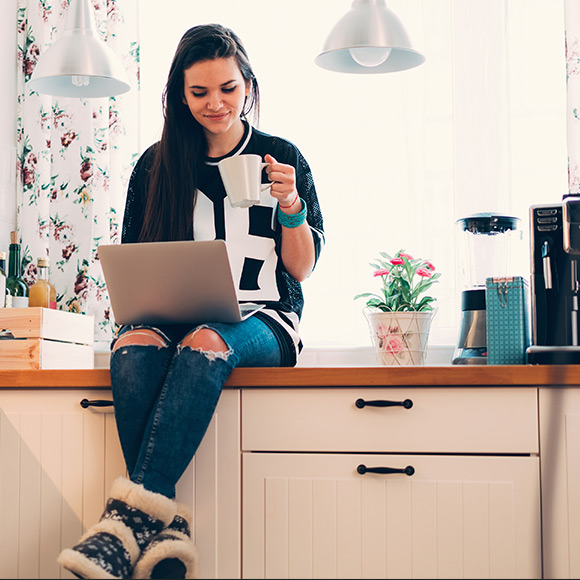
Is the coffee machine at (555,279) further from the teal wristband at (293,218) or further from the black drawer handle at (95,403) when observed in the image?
the black drawer handle at (95,403)

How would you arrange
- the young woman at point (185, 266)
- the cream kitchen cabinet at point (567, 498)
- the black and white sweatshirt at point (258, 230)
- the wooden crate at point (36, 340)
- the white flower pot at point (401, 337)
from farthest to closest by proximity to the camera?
the white flower pot at point (401, 337) → the wooden crate at point (36, 340) → the black and white sweatshirt at point (258, 230) → the cream kitchen cabinet at point (567, 498) → the young woman at point (185, 266)

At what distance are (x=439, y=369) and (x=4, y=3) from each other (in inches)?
78.9

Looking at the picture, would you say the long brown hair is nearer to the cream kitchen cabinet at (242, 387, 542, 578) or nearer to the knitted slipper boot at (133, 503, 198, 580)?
the cream kitchen cabinet at (242, 387, 542, 578)

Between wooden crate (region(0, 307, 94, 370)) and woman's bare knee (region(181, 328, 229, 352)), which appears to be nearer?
woman's bare knee (region(181, 328, 229, 352))

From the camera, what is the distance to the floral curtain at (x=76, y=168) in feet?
8.17

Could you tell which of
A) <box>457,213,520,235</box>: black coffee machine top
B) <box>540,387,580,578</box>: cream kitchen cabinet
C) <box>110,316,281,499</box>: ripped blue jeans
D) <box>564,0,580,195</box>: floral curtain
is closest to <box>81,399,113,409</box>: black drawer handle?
<box>110,316,281,499</box>: ripped blue jeans

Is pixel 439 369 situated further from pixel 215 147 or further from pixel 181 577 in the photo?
pixel 215 147

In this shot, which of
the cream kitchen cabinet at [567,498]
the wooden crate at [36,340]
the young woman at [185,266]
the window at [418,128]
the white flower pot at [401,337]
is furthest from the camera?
the window at [418,128]

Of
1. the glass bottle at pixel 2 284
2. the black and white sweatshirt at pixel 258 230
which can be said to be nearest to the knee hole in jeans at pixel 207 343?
the black and white sweatshirt at pixel 258 230

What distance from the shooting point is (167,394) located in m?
1.44

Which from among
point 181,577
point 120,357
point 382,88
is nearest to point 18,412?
point 120,357

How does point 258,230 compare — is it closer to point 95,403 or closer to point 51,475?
point 95,403

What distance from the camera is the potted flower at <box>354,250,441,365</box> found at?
213 cm

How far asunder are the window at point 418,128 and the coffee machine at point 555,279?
0.71m
